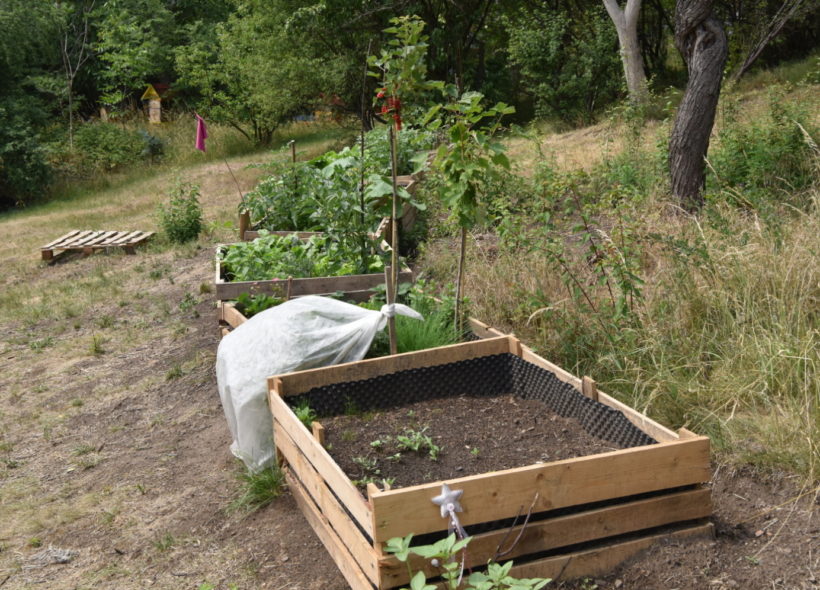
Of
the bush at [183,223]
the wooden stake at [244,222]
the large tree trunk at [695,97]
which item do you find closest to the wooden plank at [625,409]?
the large tree trunk at [695,97]

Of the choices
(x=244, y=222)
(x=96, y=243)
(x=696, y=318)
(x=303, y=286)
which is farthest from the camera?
(x=96, y=243)

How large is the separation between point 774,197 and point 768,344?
3.09m

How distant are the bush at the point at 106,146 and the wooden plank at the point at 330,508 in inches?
700

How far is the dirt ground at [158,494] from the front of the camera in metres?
3.07

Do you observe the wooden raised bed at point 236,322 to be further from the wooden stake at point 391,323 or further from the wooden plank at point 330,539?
the wooden plank at point 330,539

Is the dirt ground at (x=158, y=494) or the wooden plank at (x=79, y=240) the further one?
the wooden plank at (x=79, y=240)

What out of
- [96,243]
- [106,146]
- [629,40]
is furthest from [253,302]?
[106,146]

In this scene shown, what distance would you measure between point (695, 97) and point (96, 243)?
8.14m

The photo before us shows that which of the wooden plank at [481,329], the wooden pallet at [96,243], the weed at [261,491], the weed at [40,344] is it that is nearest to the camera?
the weed at [261,491]

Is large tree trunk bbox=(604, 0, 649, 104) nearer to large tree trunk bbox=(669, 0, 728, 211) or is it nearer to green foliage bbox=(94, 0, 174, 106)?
large tree trunk bbox=(669, 0, 728, 211)

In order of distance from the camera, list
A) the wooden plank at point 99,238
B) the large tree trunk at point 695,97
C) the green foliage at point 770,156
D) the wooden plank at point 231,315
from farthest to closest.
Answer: the wooden plank at point 99,238
the green foliage at point 770,156
the large tree trunk at point 695,97
the wooden plank at point 231,315

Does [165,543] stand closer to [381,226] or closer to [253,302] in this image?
[253,302]

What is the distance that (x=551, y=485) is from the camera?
2.98 meters

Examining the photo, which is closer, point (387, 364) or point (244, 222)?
point (387, 364)
